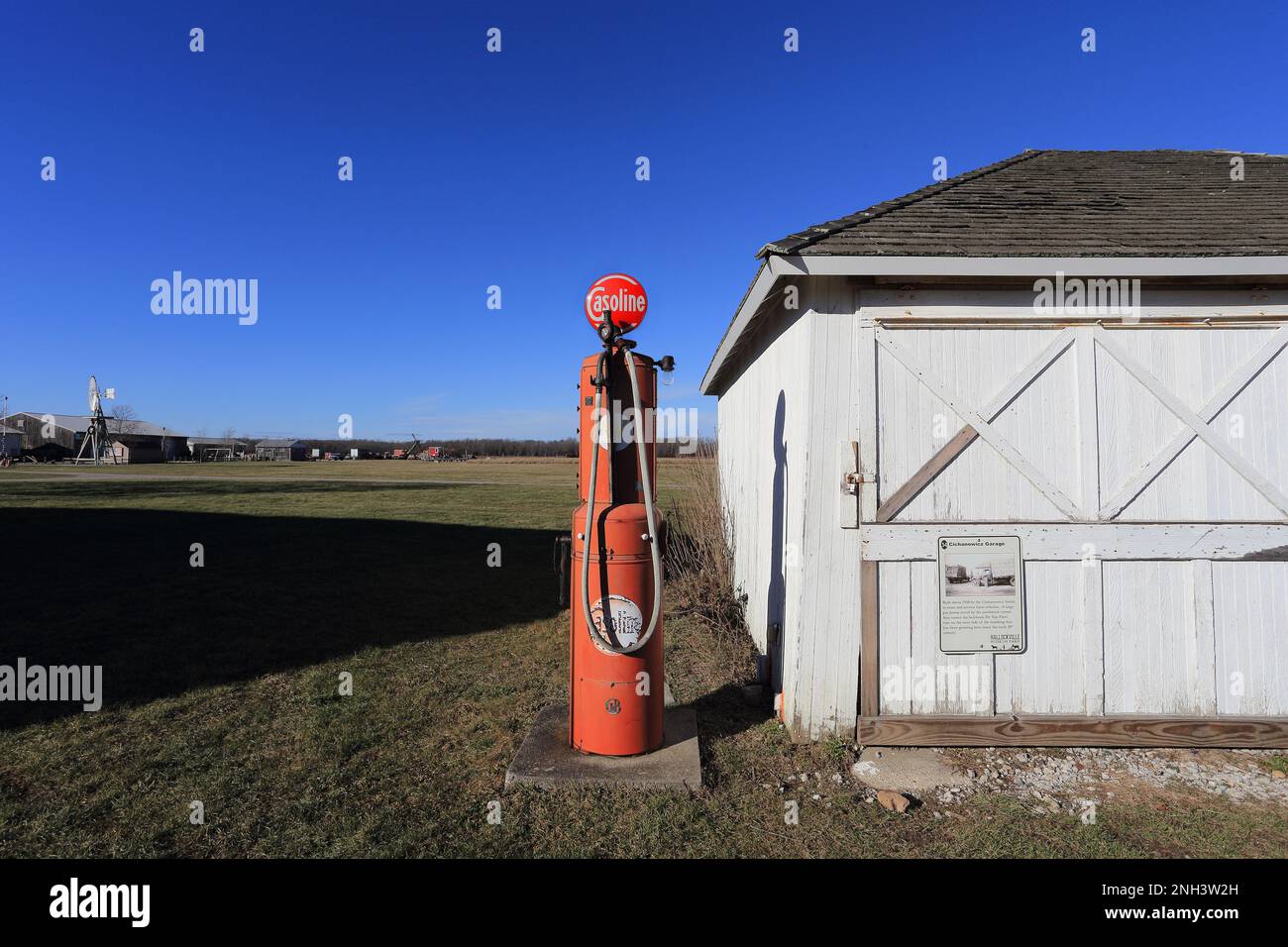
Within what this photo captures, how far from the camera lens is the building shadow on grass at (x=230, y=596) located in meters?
5.99

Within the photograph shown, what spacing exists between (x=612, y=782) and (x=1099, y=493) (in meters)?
3.57

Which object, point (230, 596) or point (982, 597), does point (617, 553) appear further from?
point (230, 596)

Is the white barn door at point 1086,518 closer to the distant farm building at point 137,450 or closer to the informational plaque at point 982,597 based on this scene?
the informational plaque at point 982,597

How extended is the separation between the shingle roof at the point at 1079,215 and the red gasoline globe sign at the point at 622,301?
896 millimetres

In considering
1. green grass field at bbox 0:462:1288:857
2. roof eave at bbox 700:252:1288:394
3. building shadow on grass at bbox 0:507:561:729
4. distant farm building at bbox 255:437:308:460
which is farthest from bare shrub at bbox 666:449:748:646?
distant farm building at bbox 255:437:308:460

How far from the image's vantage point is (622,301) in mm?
4180

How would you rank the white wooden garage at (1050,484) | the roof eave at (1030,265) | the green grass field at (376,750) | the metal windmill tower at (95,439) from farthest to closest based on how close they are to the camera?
1. the metal windmill tower at (95,439)
2. the white wooden garage at (1050,484)
3. the roof eave at (1030,265)
4. the green grass field at (376,750)

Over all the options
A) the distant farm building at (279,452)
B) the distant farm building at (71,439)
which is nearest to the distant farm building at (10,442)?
the distant farm building at (71,439)

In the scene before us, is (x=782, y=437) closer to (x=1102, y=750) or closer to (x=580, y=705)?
(x=580, y=705)

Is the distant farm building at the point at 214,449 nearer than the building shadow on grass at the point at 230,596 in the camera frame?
No

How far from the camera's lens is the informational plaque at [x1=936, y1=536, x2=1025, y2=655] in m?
4.22

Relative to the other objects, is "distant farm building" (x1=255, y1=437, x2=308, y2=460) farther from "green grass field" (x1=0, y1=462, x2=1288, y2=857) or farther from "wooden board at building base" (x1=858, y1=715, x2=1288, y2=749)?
"wooden board at building base" (x1=858, y1=715, x2=1288, y2=749)

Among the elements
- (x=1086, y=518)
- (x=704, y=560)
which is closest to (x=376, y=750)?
(x=704, y=560)
